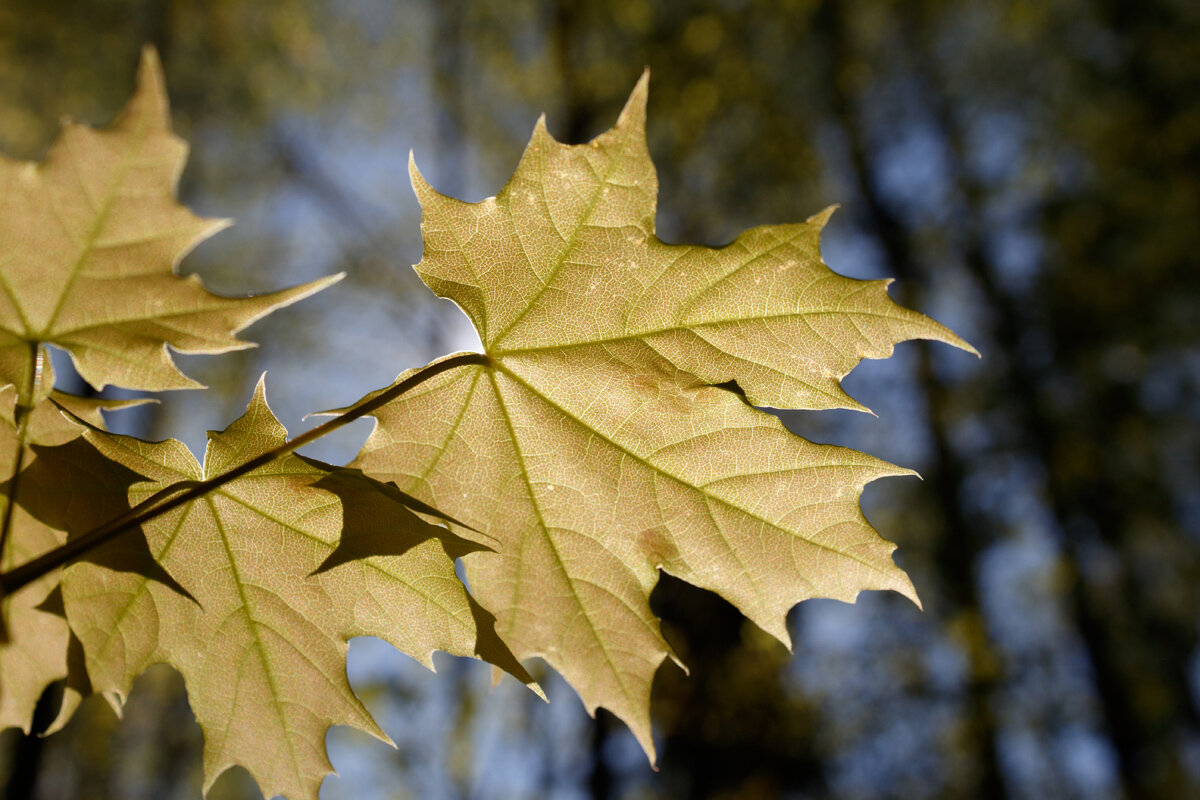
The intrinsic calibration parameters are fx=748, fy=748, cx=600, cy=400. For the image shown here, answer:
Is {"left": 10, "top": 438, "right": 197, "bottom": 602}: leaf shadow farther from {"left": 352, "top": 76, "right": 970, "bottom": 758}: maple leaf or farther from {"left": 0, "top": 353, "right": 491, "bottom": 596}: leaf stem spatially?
{"left": 352, "top": 76, "right": 970, "bottom": 758}: maple leaf

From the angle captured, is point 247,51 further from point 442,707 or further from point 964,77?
point 964,77

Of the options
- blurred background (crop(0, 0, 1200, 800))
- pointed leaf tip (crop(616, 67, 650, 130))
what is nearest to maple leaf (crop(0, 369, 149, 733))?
pointed leaf tip (crop(616, 67, 650, 130))

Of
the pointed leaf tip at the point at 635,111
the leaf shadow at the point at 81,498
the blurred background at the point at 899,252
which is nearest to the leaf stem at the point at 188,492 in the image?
the leaf shadow at the point at 81,498

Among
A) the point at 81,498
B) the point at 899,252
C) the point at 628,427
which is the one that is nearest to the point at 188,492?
the point at 81,498

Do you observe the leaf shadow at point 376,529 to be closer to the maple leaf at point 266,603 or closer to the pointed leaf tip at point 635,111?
the maple leaf at point 266,603

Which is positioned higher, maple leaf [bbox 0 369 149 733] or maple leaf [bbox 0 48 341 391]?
maple leaf [bbox 0 48 341 391]

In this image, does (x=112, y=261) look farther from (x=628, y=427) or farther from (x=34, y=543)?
(x=628, y=427)

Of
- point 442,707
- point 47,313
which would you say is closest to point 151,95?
point 47,313
